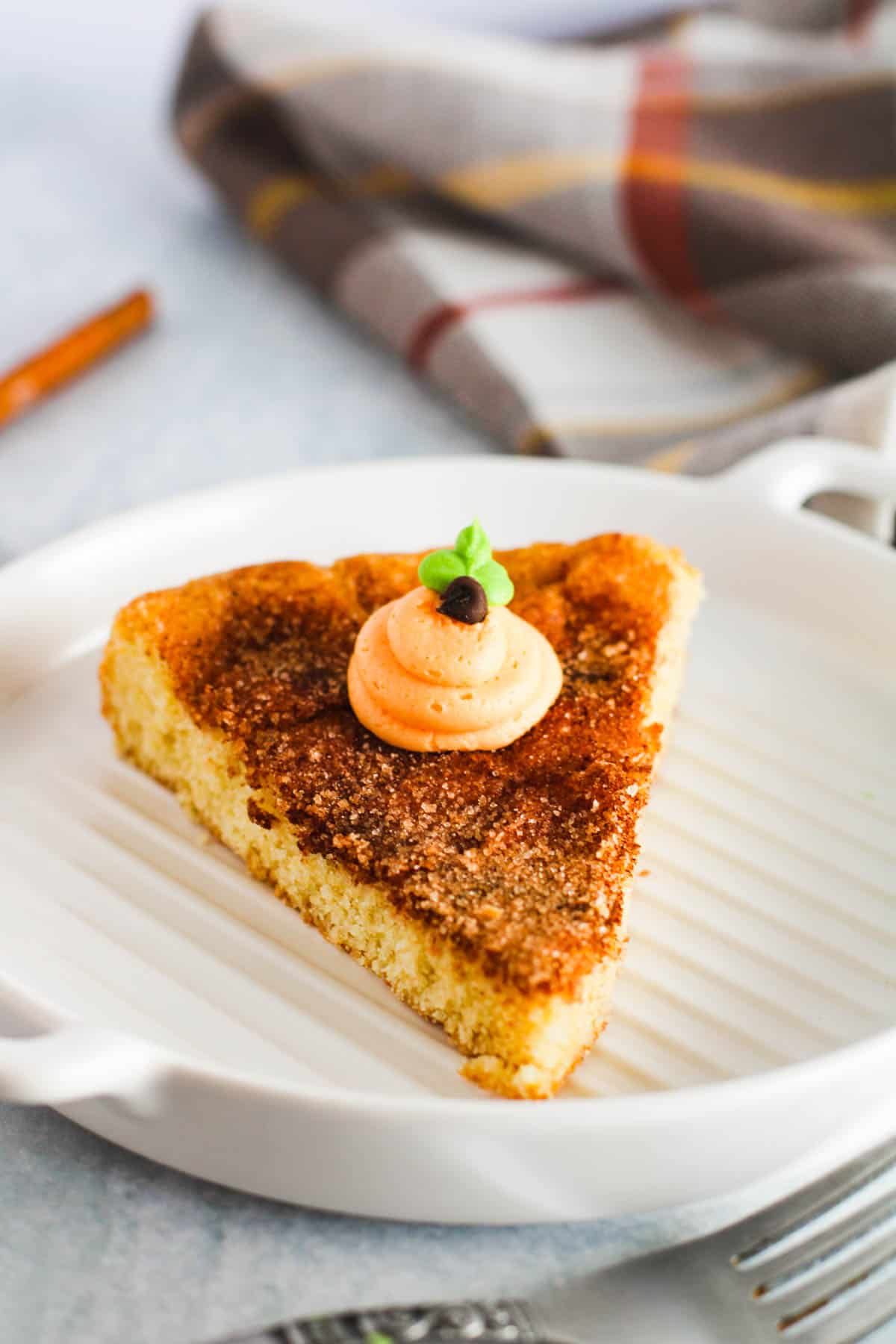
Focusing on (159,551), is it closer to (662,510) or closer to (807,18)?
(662,510)

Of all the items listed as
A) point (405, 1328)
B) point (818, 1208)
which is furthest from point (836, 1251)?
point (405, 1328)

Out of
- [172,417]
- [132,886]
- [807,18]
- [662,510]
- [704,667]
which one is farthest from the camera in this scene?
[807,18]

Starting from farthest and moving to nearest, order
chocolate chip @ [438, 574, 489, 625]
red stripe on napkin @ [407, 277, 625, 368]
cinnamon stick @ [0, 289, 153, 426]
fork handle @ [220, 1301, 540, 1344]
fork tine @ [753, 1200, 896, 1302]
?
red stripe on napkin @ [407, 277, 625, 368] → cinnamon stick @ [0, 289, 153, 426] → chocolate chip @ [438, 574, 489, 625] → fork tine @ [753, 1200, 896, 1302] → fork handle @ [220, 1301, 540, 1344]

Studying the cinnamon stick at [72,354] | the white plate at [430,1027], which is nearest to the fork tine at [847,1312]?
the white plate at [430,1027]

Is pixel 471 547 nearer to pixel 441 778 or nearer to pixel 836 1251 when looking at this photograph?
pixel 441 778

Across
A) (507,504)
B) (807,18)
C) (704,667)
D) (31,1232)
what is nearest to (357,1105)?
(31,1232)

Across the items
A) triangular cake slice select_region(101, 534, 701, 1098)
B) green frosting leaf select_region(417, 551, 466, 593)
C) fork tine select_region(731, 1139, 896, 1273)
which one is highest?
green frosting leaf select_region(417, 551, 466, 593)

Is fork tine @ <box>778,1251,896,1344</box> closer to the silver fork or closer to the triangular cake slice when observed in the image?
the silver fork

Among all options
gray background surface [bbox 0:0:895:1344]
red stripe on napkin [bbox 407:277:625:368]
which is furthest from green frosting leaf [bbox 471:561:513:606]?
red stripe on napkin [bbox 407:277:625:368]
